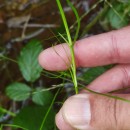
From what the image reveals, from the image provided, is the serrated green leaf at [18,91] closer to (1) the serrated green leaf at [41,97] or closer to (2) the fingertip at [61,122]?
(1) the serrated green leaf at [41,97]

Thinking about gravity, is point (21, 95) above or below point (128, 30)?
below

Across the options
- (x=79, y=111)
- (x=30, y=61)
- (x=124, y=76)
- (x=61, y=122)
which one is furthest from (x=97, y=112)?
(x=30, y=61)

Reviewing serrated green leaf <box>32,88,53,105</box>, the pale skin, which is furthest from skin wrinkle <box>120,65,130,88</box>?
serrated green leaf <box>32,88,53,105</box>

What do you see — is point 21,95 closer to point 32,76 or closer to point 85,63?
point 32,76

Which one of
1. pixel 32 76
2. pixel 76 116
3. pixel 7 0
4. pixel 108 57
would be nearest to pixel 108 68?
pixel 108 57

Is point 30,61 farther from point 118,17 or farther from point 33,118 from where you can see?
point 118,17

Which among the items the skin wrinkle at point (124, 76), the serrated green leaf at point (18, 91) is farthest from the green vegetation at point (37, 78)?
the skin wrinkle at point (124, 76)
